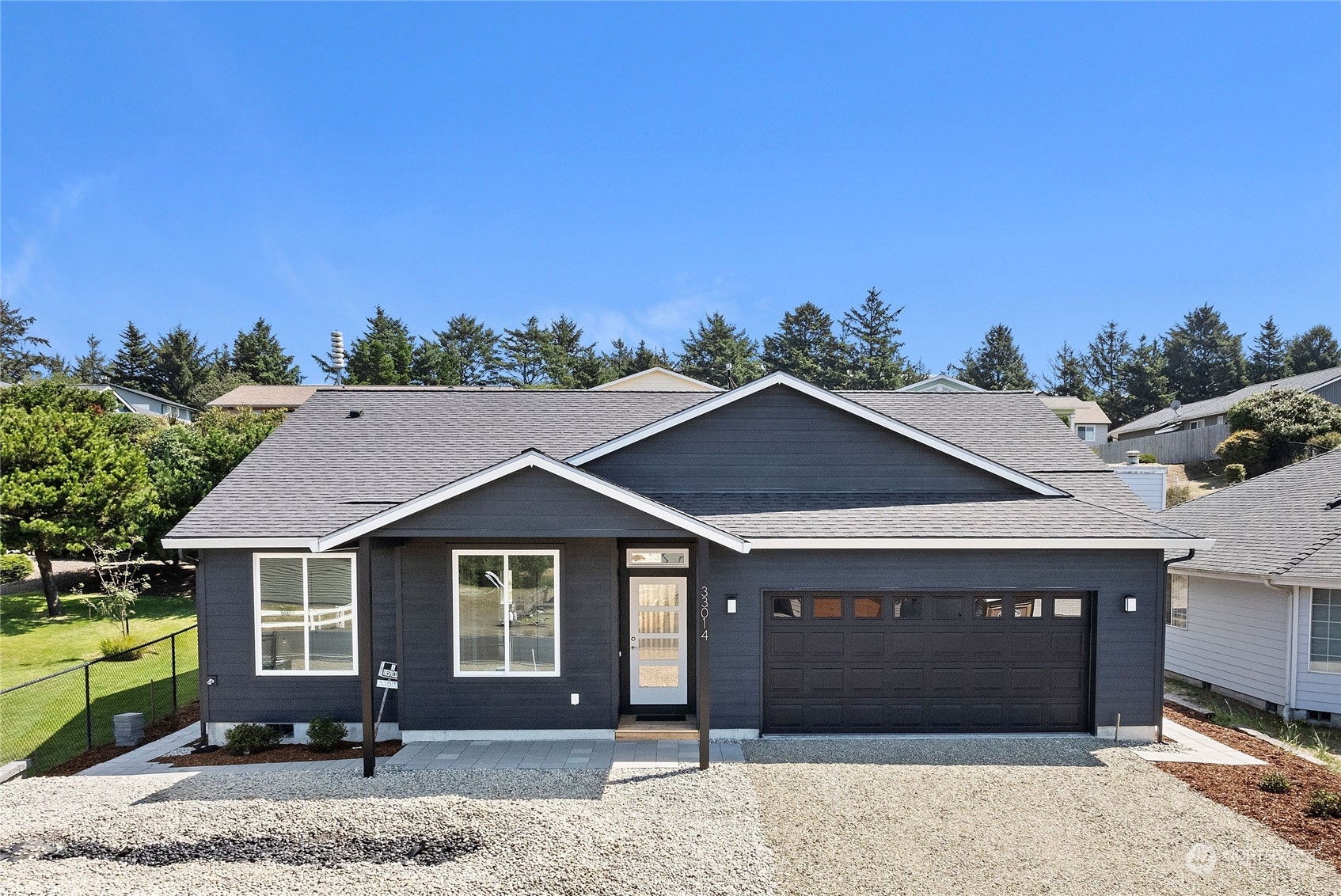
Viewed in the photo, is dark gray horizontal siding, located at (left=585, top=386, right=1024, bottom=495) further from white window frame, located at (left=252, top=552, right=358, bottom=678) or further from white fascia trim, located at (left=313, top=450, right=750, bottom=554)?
white window frame, located at (left=252, top=552, right=358, bottom=678)

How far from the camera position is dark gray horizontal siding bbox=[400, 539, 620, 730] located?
8820 mm

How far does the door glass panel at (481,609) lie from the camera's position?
884 centimetres

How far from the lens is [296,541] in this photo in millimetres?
8367

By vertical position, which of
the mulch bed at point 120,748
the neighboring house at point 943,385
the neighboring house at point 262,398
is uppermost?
the neighboring house at point 262,398

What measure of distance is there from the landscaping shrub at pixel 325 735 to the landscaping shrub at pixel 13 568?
19354mm

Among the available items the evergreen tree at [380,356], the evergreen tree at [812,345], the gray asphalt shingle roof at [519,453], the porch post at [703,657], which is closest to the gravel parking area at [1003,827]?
the porch post at [703,657]

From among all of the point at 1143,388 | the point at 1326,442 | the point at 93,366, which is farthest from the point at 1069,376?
the point at 93,366

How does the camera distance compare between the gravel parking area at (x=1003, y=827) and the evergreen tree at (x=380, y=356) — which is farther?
the evergreen tree at (x=380, y=356)

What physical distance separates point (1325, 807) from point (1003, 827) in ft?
10.9

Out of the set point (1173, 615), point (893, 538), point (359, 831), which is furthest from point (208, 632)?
point (1173, 615)

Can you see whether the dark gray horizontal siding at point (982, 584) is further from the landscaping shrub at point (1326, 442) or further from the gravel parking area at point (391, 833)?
the landscaping shrub at point (1326, 442)

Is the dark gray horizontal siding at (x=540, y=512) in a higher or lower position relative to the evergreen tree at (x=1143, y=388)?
lower

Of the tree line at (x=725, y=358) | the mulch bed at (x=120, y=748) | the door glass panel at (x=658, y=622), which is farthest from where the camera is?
the tree line at (x=725, y=358)

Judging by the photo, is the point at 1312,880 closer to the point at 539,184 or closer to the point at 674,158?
the point at 674,158
